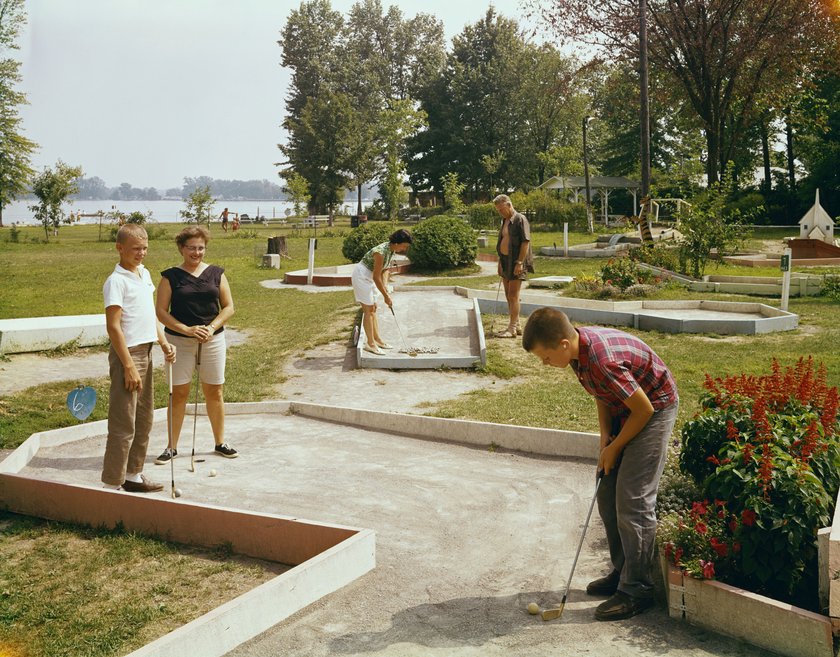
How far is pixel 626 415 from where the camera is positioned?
3951 mm

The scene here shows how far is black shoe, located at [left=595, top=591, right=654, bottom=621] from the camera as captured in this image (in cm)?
386

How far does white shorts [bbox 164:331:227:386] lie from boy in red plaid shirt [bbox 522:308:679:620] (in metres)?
3.13

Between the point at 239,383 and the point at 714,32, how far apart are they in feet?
85.1

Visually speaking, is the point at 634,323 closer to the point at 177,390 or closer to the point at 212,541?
the point at 177,390

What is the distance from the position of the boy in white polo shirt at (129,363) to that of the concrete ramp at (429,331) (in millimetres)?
4382

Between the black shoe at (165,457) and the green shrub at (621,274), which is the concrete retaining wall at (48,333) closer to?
the black shoe at (165,457)

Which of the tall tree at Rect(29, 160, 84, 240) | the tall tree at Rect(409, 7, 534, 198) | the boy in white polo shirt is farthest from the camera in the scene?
the tall tree at Rect(409, 7, 534, 198)

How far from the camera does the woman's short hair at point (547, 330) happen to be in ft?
12.2

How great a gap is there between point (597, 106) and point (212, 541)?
62032 mm

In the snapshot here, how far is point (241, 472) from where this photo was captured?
20.2 ft

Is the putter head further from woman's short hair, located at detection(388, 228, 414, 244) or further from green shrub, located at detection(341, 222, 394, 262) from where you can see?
green shrub, located at detection(341, 222, 394, 262)

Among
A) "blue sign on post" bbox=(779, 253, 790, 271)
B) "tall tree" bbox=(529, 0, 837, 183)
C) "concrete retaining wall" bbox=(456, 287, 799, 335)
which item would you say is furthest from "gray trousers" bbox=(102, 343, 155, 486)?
"tall tree" bbox=(529, 0, 837, 183)

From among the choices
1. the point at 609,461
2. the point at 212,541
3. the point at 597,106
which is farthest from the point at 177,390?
the point at 597,106

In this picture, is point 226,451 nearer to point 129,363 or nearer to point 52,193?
point 129,363
